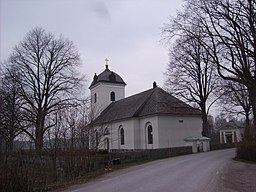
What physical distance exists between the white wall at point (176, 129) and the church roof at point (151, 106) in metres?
0.84

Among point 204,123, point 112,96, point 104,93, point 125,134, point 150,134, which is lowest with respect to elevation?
point 150,134

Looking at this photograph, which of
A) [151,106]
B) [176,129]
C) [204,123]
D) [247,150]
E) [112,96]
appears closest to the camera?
[247,150]

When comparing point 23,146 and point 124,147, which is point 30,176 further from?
point 124,147

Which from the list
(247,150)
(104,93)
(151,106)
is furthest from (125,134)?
(247,150)

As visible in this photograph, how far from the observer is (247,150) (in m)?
23.7

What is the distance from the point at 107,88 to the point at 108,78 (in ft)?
5.97

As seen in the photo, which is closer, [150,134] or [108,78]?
[150,134]

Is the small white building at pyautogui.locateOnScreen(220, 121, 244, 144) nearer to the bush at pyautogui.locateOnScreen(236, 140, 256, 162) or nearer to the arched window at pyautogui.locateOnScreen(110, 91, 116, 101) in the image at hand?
the arched window at pyautogui.locateOnScreen(110, 91, 116, 101)

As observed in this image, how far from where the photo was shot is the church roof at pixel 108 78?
5937cm

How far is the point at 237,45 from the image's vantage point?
27.2 metres

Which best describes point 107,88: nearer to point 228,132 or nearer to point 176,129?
point 176,129

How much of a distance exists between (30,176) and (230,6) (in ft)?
73.0

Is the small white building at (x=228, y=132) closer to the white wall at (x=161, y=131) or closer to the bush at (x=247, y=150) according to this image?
the white wall at (x=161, y=131)

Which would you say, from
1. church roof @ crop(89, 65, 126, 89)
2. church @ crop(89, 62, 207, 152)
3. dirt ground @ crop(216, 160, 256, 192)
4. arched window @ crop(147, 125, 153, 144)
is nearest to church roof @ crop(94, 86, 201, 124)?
church @ crop(89, 62, 207, 152)
